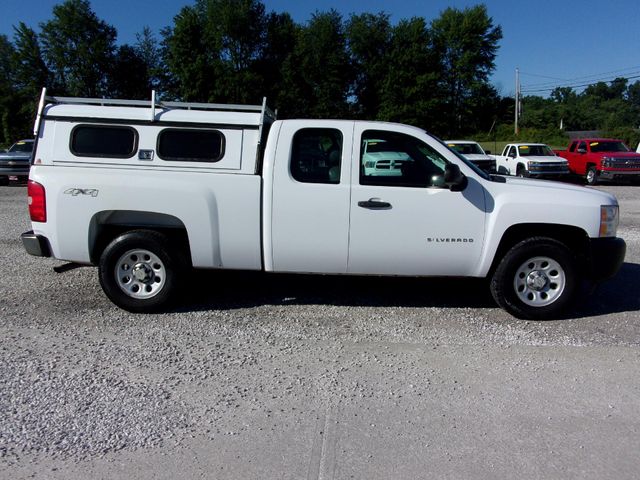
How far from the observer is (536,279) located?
17.6 ft

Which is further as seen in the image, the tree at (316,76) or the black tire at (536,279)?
the tree at (316,76)

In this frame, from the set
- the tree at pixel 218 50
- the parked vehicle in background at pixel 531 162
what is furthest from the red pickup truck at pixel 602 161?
the tree at pixel 218 50

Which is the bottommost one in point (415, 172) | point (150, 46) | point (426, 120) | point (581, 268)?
point (581, 268)

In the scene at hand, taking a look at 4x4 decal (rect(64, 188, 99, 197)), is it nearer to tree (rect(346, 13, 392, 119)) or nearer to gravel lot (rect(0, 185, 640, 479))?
gravel lot (rect(0, 185, 640, 479))

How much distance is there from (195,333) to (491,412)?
266cm

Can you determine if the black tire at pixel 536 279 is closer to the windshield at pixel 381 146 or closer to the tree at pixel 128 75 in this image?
the windshield at pixel 381 146

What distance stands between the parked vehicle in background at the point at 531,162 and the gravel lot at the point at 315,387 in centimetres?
1686

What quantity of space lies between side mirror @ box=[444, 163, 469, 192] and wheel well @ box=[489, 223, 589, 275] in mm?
695

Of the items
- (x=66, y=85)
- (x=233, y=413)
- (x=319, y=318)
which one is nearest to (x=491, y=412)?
(x=233, y=413)

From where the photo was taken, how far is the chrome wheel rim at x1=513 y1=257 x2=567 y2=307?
5344 millimetres

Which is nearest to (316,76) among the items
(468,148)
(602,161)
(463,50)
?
(463,50)

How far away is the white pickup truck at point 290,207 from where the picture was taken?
205 inches

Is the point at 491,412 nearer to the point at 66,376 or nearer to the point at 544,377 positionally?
the point at 544,377

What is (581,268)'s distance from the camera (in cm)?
546
